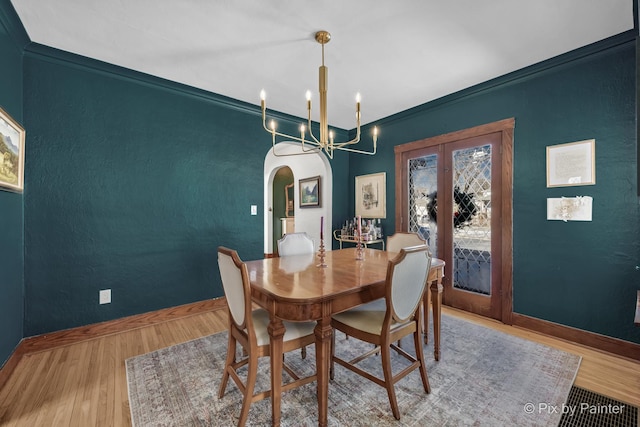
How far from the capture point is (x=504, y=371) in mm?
1965

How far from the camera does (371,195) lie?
429 centimetres

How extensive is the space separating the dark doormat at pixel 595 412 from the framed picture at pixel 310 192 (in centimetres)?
391

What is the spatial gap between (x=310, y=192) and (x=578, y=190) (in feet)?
12.3

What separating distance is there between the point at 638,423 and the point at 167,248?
3760 mm

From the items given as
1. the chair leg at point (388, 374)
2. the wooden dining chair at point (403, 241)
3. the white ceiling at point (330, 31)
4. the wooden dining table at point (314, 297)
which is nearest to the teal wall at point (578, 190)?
the white ceiling at point (330, 31)

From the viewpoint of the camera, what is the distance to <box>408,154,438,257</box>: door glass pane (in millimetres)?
3480

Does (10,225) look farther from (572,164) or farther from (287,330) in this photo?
(572,164)

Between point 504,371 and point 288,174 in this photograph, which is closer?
point 504,371

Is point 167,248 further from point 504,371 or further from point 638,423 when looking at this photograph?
point 638,423

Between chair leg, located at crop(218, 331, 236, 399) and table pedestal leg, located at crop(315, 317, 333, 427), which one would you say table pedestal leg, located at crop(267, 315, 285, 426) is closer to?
table pedestal leg, located at crop(315, 317, 333, 427)

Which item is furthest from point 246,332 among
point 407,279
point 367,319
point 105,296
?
point 105,296

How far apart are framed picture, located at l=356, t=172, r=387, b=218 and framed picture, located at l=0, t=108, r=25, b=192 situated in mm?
3791

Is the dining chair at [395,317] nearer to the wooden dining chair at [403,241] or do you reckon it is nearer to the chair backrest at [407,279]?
the chair backrest at [407,279]

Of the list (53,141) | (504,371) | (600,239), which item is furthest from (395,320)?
(53,141)
